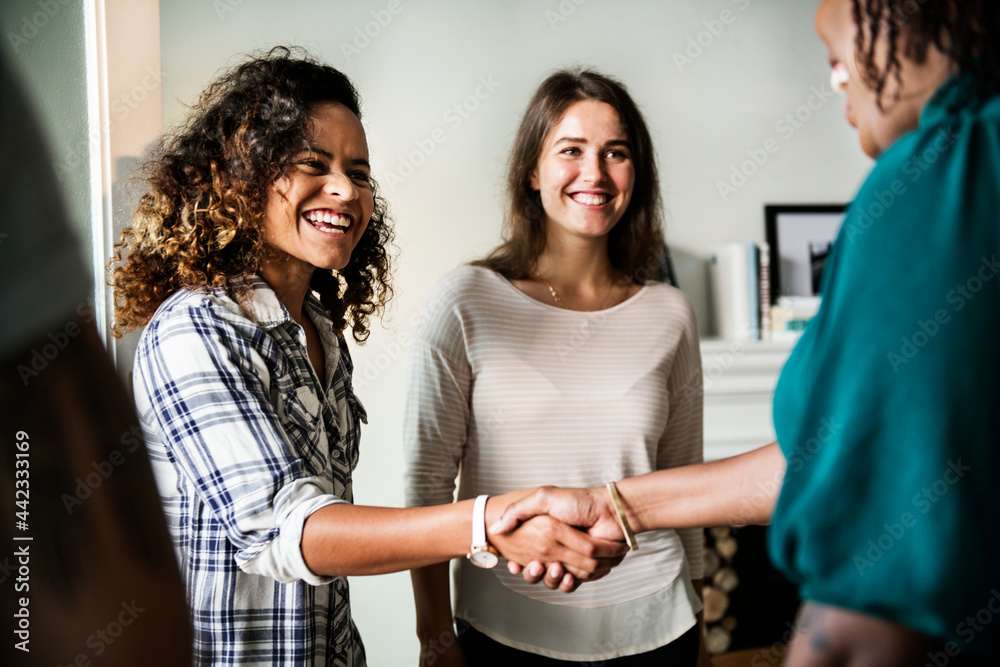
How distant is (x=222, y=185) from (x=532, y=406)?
0.67 m

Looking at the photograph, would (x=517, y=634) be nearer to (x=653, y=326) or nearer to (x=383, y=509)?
(x=383, y=509)

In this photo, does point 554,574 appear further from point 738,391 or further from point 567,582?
point 738,391

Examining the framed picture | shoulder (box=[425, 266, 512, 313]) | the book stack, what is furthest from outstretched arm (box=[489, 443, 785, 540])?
the framed picture

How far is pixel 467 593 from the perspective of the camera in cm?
135

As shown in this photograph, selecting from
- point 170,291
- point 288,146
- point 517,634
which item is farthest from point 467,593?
point 288,146

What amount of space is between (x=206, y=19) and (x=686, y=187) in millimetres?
1792

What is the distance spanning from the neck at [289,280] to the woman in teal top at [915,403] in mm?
812

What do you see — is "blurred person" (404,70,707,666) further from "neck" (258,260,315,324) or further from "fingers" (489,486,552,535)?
"neck" (258,260,315,324)

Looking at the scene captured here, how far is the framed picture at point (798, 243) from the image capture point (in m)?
2.88

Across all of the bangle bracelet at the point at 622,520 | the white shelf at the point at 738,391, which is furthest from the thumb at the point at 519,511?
the white shelf at the point at 738,391

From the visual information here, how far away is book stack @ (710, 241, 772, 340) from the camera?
2.66 metres

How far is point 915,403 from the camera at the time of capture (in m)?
0.50

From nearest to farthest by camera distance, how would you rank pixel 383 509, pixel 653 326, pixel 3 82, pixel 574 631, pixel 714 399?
pixel 3 82
pixel 383 509
pixel 574 631
pixel 653 326
pixel 714 399

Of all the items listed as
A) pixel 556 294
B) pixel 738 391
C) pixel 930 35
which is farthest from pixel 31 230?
pixel 738 391
